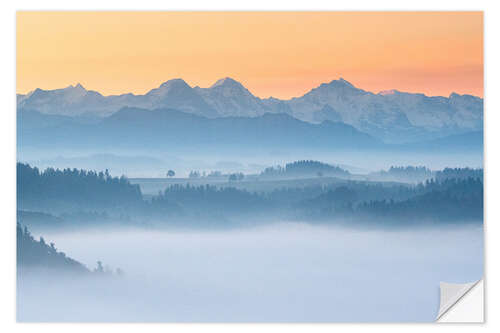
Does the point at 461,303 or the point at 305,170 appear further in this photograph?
the point at 305,170

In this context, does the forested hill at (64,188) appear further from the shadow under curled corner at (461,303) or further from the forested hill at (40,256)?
the shadow under curled corner at (461,303)

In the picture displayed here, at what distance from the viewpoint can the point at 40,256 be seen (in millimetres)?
4875

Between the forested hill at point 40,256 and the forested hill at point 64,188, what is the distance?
225 millimetres

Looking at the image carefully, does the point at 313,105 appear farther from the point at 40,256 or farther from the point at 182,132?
the point at 40,256

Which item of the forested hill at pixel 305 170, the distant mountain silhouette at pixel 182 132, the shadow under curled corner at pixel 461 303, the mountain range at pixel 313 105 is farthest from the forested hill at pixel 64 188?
the shadow under curled corner at pixel 461 303

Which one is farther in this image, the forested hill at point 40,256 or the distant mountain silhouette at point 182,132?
the distant mountain silhouette at point 182,132

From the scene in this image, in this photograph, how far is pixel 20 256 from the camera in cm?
A: 487

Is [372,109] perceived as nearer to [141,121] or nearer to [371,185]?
[371,185]

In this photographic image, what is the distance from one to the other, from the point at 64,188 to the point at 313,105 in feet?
6.20

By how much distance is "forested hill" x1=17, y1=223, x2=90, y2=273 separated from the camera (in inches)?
192

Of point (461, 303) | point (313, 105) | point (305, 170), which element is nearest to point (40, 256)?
point (305, 170)

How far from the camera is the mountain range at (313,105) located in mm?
5008

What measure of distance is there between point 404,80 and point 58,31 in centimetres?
252

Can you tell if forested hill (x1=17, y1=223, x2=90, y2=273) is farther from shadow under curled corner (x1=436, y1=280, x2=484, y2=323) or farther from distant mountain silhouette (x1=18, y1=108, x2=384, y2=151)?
shadow under curled corner (x1=436, y1=280, x2=484, y2=323)
